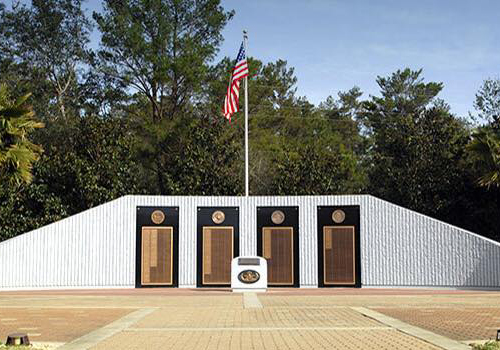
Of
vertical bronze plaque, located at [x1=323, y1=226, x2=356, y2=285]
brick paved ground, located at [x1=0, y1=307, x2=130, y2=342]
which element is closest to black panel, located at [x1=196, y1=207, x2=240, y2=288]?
vertical bronze plaque, located at [x1=323, y1=226, x2=356, y2=285]

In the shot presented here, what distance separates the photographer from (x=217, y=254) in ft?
91.5

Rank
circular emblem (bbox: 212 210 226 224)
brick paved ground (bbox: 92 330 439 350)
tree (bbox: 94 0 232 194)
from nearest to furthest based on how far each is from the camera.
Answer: brick paved ground (bbox: 92 330 439 350)
circular emblem (bbox: 212 210 226 224)
tree (bbox: 94 0 232 194)

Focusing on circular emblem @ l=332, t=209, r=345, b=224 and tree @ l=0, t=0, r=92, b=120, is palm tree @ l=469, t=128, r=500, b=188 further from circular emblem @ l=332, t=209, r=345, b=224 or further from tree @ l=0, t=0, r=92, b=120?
tree @ l=0, t=0, r=92, b=120

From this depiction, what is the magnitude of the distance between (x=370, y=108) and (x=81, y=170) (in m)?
33.1

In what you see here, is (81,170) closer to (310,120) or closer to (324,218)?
(324,218)

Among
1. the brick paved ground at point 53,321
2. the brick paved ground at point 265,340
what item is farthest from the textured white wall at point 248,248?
the brick paved ground at point 265,340

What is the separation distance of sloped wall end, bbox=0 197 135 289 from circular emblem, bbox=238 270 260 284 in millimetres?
5069

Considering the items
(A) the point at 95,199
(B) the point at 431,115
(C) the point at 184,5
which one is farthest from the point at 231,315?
(C) the point at 184,5

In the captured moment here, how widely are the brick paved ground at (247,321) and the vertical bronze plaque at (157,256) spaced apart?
653 cm

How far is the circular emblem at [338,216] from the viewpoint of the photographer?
91.4 ft

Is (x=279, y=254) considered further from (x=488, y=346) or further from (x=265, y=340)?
(x=488, y=346)

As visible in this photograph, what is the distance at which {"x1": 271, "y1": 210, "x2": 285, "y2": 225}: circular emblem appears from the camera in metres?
28.1

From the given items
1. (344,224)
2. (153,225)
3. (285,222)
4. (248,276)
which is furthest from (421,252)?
(153,225)

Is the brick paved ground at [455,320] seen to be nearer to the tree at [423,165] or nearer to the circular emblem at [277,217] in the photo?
the circular emblem at [277,217]
